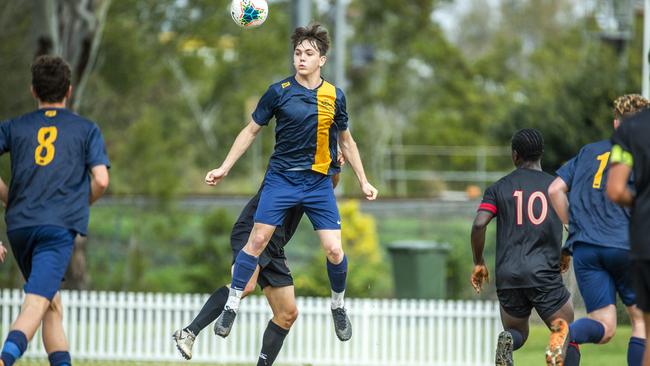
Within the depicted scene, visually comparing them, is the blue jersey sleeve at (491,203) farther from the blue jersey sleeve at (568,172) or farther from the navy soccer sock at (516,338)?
the navy soccer sock at (516,338)

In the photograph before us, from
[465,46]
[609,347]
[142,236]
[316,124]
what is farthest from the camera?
[465,46]

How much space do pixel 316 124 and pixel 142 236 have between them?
17.9 meters

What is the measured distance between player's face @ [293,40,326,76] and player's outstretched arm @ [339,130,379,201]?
0.60 m

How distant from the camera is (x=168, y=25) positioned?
38781mm

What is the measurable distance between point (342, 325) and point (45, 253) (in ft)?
8.33

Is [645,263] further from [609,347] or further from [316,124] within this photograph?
[609,347]

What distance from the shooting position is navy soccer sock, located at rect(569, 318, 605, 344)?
8.14 meters

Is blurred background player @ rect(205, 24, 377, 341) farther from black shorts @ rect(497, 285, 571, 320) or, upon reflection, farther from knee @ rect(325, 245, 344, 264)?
black shorts @ rect(497, 285, 571, 320)

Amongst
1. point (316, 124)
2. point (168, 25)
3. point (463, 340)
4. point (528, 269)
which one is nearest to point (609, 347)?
point (463, 340)

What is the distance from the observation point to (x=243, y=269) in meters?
8.73

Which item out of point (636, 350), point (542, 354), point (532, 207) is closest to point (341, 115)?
point (532, 207)

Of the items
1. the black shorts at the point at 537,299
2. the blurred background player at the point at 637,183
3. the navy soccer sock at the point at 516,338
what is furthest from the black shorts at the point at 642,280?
the navy soccer sock at the point at 516,338

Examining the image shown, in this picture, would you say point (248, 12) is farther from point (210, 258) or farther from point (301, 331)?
point (210, 258)

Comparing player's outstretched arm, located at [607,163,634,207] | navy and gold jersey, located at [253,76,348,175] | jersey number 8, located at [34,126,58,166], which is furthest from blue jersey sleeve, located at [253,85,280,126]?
player's outstretched arm, located at [607,163,634,207]
